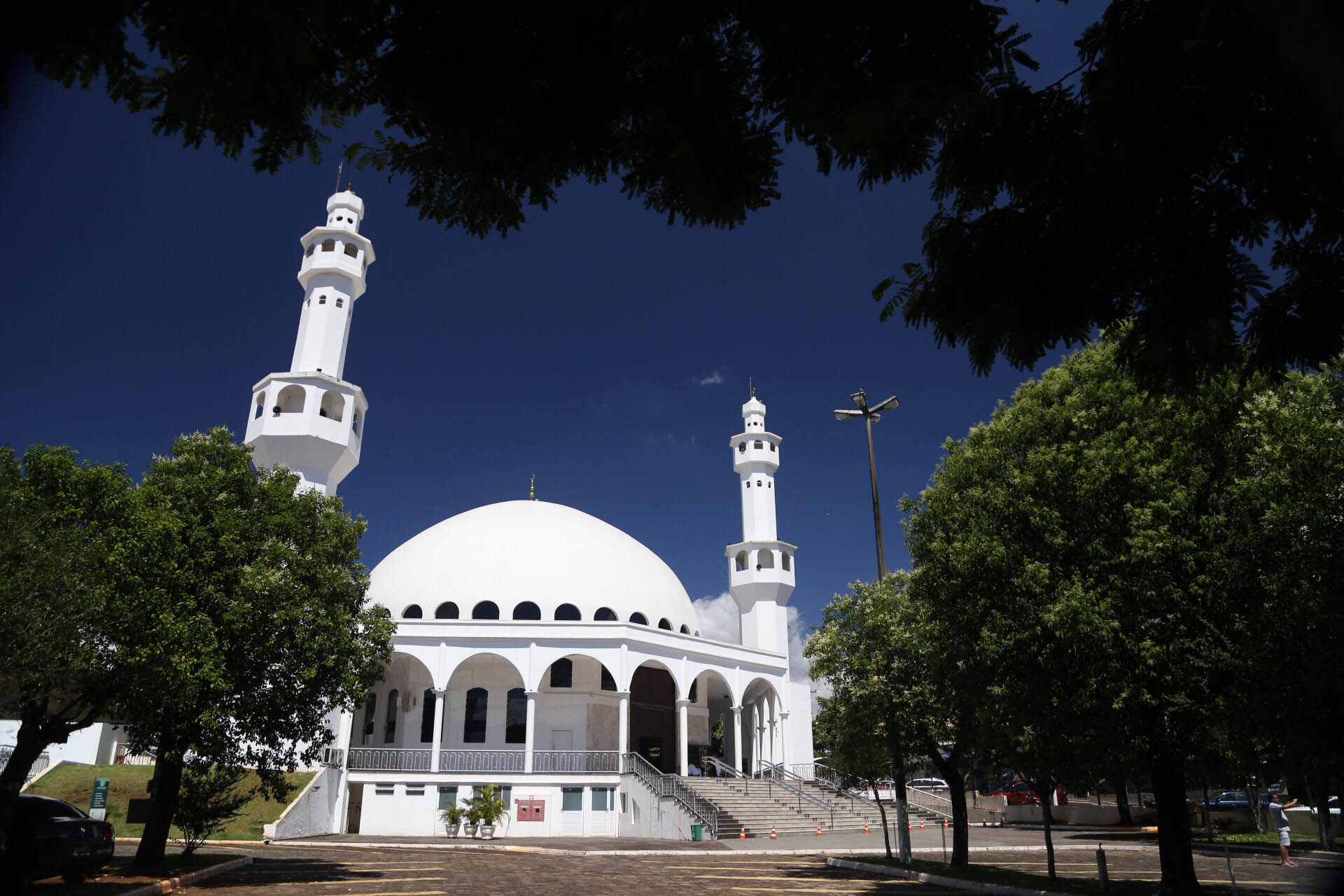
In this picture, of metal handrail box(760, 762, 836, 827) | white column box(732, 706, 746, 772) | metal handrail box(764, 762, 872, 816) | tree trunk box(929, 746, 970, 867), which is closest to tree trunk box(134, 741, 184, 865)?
tree trunk box(929, 746, 970, 867)

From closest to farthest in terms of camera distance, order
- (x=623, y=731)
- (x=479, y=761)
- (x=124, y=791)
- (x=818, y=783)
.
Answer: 1. (x=124, y=791)
2. (x=479, y=761)
3. (x=623, y=731)
4. (x=818, y=783)

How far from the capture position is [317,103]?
538 cm

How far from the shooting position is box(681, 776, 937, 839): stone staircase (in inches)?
1192

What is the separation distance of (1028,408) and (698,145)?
12.3 m

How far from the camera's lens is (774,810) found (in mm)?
32406

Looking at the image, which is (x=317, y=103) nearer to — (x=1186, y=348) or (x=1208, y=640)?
(x=1186, y=348)

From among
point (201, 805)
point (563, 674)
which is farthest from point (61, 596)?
point (563, 674)

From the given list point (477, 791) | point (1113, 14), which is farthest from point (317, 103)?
point (477, 791)

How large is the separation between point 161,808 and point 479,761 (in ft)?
51.9

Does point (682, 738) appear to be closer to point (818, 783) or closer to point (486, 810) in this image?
point (818, 783)

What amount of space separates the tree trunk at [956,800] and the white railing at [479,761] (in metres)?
16.8

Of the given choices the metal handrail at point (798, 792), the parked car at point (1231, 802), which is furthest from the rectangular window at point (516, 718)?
the parked car at point (1231, 802)

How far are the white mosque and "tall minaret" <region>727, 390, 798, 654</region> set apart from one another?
89 mm

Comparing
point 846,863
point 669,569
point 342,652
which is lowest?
point 846,863
